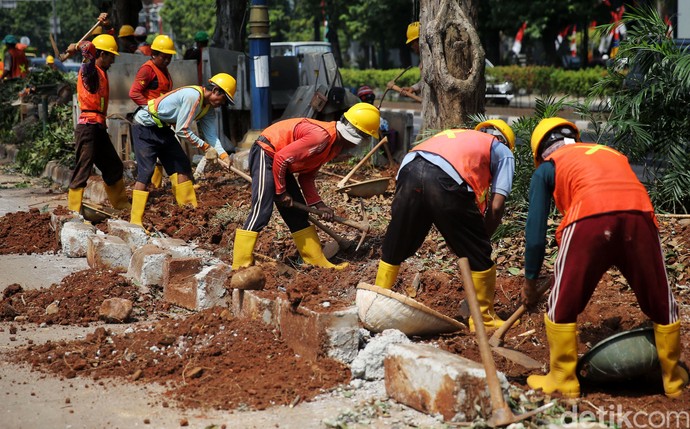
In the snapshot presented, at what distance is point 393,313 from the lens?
18.0 feet

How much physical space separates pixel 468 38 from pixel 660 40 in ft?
5.79

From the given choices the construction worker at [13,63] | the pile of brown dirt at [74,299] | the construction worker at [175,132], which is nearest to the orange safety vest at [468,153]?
the pile of brown dirt at [74,299]

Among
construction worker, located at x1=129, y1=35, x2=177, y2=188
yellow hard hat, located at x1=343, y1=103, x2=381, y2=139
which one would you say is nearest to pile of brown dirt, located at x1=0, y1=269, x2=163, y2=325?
yellow hard hat, located at x1=343, y1=103, x2=381, y2=139

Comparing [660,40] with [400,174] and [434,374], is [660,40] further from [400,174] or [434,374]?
[434,374]

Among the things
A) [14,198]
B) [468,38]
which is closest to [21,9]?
[14,198]

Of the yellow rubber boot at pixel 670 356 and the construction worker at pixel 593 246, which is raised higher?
the construction worker at pixel 593 246

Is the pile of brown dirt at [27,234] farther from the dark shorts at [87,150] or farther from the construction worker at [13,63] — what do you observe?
the construction worker at [13,63]

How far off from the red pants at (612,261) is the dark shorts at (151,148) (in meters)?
5.30

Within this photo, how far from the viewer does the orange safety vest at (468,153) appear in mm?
5617

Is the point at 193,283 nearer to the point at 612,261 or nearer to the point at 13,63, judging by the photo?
the point at 612,261

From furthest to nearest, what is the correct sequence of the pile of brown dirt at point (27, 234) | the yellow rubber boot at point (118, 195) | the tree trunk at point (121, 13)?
the tree trunk at point (121, 13), the yellow rubber boot at point (118, 195), the pile of brown dirt at point (27, 234)

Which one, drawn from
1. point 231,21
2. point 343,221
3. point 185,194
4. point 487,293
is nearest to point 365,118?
point 343,221

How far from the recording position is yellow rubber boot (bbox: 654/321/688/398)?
464 cm

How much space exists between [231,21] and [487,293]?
43.6 feet
